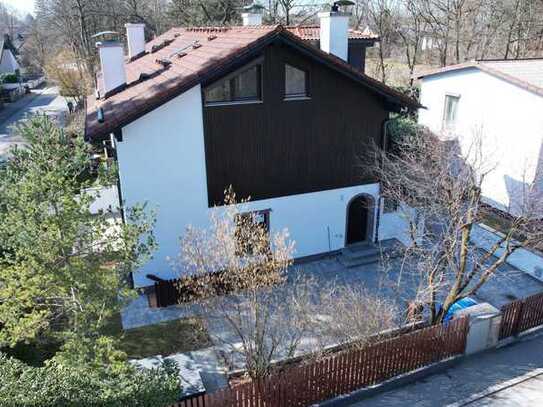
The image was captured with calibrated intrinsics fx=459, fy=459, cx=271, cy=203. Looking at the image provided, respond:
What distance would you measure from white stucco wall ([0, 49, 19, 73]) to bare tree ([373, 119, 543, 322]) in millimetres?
64193

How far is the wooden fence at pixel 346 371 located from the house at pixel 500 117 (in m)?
8.28

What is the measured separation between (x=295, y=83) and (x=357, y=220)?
5.91 meters

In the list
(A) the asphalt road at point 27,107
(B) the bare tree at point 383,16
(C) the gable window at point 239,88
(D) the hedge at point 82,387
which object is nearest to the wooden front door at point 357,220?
(C) the gable window at point 239,88

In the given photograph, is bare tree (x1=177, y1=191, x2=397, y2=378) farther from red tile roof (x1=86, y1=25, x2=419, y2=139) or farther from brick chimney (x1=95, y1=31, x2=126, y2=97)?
brick chimney (x1=95, y1=31, x2=126, y2=97)

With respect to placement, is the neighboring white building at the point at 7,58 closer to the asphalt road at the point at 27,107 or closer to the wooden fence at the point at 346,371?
the asphalt road at the point at 27,107

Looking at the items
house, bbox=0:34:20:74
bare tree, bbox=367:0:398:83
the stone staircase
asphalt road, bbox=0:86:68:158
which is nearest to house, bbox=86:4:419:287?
the stone staircase

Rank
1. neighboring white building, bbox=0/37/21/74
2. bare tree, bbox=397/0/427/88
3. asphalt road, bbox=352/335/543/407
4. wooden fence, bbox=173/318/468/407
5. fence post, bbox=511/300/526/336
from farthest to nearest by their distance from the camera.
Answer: neighboring white building, bbox=0/37/21/74 → bare tree, bbox=397/0/427/88 → fence post, bbox=511/300/526/336 → asphalt road, bbox=352/335/543/407 → wooden fence, bbox=173/318/468/407

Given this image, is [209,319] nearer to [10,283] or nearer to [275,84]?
[10,283]

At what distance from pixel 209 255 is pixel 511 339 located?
8.88m

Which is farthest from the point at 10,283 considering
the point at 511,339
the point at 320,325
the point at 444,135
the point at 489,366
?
the point at 444,135

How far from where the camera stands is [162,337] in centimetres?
1292

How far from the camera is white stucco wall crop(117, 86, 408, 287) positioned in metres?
13.4

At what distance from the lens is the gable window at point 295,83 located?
1452cm

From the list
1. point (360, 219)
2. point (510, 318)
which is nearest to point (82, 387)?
point (510, 318)
